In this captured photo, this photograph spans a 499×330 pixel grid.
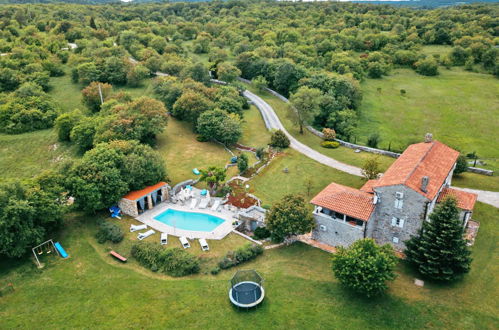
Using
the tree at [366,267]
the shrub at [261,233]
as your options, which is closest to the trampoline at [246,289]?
the tree at [366,267]

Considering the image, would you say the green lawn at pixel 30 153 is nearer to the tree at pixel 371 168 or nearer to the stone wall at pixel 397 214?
the tree at pixel 371 168

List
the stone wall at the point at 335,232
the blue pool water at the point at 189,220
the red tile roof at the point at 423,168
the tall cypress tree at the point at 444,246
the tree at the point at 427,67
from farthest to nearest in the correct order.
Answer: the tree at the point at 427,67
the blue pool water at the point at 189,220
the stone wall at the point at 335,232
the red tile roof at the point at 423,168
the tall cypress tree at the point at 444,246

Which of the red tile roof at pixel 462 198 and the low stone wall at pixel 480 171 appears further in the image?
the low stone wall at pixel 480 171

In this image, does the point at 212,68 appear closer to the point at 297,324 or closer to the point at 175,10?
the point at 297,324

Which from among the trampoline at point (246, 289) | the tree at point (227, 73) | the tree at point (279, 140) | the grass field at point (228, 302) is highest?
the tree at point (227, 73)

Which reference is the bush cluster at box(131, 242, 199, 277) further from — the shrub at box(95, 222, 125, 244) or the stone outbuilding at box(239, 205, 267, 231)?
the stone outbuilding at box(239, 205, 267, 231)

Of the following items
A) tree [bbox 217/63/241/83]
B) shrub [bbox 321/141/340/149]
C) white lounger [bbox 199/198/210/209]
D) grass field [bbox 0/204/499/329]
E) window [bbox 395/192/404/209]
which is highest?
tree [bbox 217/63/241/83]

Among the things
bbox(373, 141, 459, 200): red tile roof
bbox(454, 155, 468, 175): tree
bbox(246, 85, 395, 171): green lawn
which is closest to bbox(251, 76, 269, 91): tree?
bbox(246, 85, 395, 171): green lawn
